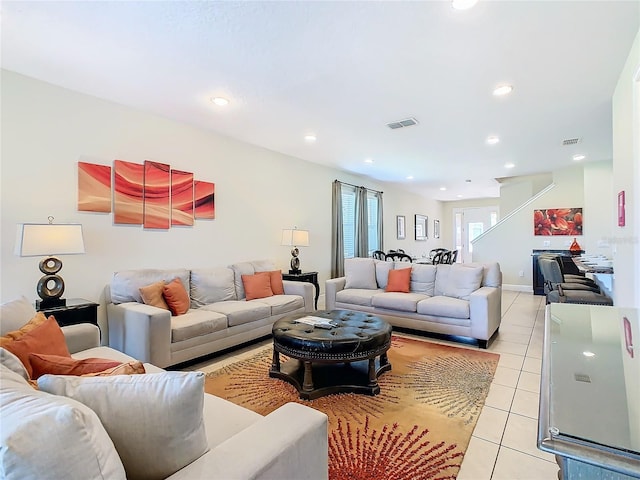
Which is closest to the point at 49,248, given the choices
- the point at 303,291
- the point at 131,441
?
the point at 131,441

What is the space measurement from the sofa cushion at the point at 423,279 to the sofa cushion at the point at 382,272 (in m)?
0.39

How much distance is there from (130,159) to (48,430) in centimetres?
358

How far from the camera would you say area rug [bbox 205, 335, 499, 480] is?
73.5 inches

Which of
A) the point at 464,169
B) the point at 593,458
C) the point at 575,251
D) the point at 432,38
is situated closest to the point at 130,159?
the point at 432,38

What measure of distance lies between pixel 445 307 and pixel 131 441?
12.2 ft

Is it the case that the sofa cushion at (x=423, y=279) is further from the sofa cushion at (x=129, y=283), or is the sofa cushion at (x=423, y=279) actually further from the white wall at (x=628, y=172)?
the sofa cushion at (x=129, y=283)

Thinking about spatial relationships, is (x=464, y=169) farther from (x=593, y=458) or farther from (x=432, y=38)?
(x=593, y=458)

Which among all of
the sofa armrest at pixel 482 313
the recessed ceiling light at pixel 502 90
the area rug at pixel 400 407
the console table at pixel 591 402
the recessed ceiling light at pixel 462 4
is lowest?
the area rug at pixel 400 407

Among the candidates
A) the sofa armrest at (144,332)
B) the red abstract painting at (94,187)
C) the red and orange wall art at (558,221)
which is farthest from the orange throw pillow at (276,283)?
the red and orange wall art at (558,221)

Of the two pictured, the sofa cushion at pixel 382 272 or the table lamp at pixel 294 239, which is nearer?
the sofa cushion at pixel 382 272

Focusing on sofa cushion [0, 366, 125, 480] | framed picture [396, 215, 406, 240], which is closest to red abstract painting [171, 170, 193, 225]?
sofa cushion [0, 366, 125, 480]

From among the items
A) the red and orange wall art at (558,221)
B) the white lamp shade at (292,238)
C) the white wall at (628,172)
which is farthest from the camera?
the red and orange wall art at (558,221)

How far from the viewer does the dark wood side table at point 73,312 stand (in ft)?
9.05

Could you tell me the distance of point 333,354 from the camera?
2547 millimetres
